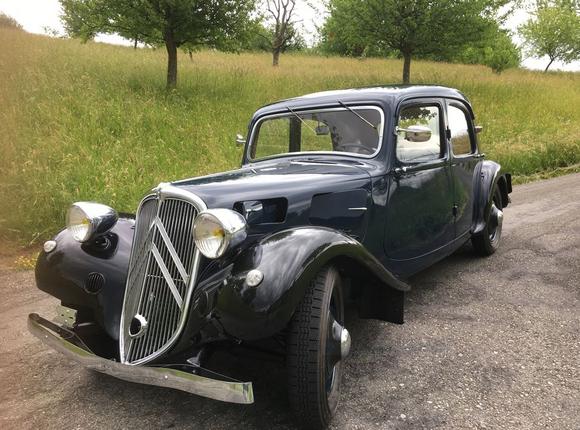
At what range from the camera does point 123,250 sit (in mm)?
2600

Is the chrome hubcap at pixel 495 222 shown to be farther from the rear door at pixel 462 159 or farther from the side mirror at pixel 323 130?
the side mirror at pixel 323 130

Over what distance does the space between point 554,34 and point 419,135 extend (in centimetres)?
3317

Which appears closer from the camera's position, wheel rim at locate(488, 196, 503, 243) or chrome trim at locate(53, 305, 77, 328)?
chrome trim at locate(53, 305, 77, 328)

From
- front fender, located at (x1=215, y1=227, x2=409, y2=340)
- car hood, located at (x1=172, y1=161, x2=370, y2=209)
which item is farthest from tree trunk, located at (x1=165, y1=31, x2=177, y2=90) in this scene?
front fender, located at (x1=215, y1=227, x2=409, y2=340)

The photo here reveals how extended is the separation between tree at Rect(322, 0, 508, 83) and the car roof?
10151 mm

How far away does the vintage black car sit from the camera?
1.92 meters

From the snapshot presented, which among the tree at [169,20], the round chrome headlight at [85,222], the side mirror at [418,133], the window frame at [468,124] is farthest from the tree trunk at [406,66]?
the round chrome headlight at [85,222]

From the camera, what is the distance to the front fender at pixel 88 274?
2396mm

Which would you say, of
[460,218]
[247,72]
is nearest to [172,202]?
[460,218]

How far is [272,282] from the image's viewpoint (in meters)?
1.89

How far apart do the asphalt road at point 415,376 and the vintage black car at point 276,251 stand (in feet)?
0.92

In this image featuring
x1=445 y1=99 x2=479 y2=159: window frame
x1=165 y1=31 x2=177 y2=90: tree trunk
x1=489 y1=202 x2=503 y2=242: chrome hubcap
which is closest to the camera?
x1=445 y1=99 x2=479 y2=159: window frame

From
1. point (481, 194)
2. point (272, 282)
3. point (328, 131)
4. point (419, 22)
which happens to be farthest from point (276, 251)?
point (419, 22)

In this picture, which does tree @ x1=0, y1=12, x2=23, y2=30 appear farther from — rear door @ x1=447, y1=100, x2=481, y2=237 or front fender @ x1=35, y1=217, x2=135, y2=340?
rear door @ x1=447, y1=100, x2=481, y2=237
